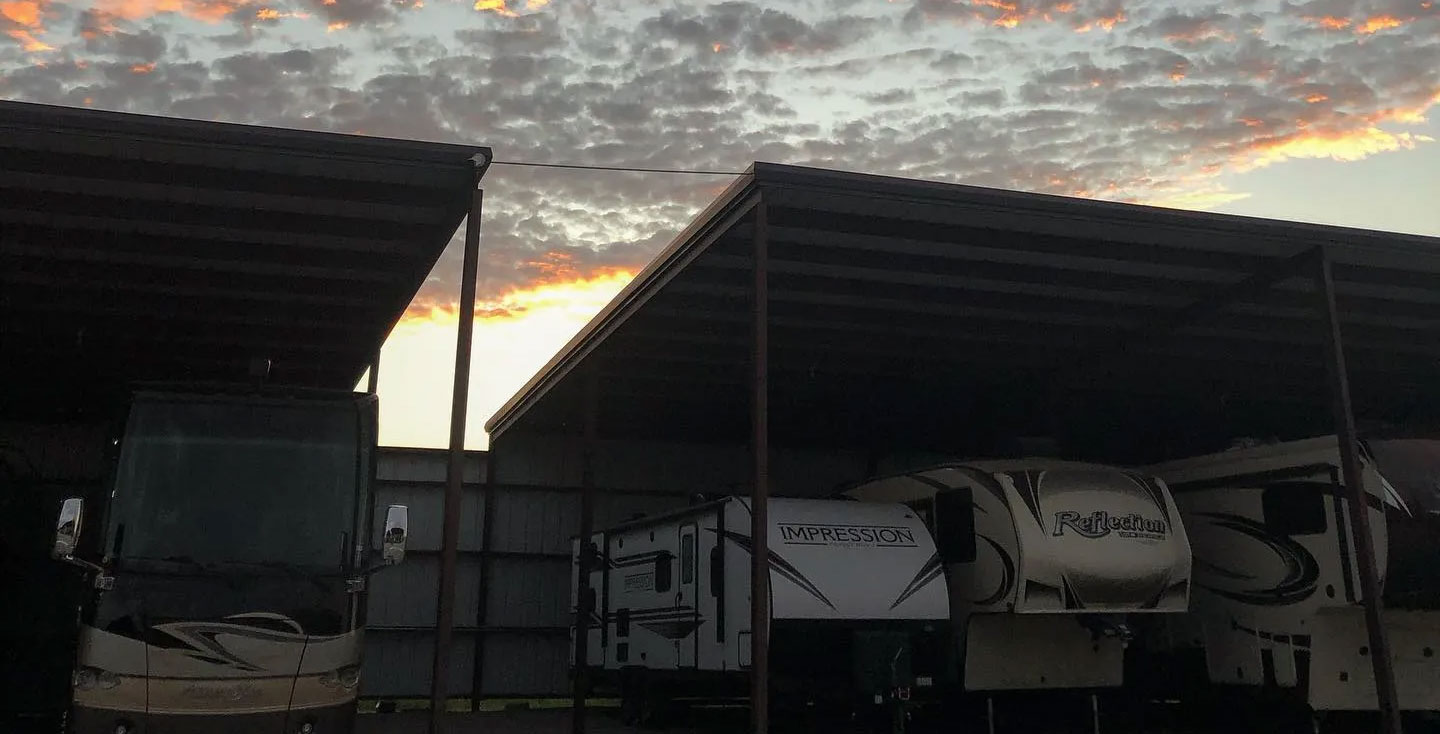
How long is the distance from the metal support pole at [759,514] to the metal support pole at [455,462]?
7.41ft

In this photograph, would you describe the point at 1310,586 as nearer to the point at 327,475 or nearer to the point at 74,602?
the point at 327,475

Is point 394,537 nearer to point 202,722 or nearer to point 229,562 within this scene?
point 229,562

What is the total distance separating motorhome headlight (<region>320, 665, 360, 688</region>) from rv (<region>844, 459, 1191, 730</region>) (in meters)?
6.21

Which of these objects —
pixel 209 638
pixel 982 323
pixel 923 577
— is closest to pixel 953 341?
pixel 982 323

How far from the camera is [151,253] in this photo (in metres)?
11.6

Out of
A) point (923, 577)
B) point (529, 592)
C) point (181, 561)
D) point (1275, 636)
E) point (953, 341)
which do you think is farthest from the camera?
point (529, 592)

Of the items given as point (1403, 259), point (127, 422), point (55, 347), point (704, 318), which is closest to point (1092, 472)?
point (1403, 259)

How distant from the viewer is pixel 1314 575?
1195 cm

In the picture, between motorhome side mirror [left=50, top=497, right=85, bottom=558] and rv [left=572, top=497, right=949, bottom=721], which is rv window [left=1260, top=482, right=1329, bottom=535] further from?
motorhome side mirror [left=50, top=497, right=85, bottom=558]

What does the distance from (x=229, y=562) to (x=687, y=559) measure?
6036mm

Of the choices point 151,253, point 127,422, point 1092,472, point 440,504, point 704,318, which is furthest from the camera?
point 440,504

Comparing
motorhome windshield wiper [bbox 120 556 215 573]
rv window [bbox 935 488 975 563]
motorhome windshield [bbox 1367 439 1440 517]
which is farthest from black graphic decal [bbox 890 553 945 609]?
motorhome windshield wiper [bbox 120 556 215 573]

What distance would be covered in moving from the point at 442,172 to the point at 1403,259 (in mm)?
9181

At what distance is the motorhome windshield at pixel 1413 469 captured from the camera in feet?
37.5
